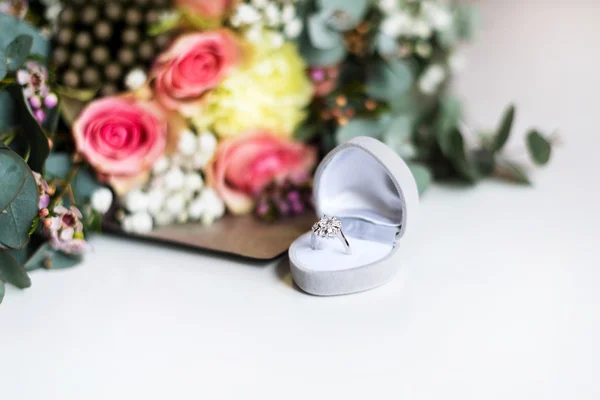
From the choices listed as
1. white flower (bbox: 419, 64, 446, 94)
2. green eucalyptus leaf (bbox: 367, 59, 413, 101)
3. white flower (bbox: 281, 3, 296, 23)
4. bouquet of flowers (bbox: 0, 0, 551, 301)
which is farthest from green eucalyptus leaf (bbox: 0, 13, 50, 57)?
white flower (bbox: 419, 64, 446, 94)

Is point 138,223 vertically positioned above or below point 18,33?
below

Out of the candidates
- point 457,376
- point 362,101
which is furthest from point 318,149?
point 457,376

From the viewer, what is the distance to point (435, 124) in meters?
1.09

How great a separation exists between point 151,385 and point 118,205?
1.20 ft

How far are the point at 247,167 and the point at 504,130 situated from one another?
0.42 meters

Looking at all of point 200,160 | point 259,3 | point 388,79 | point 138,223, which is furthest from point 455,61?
point 138,223

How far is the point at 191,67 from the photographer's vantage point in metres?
0.82

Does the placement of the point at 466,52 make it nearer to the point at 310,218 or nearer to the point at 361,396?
the point at 310,218

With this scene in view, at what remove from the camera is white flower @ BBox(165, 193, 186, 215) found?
0.84 meters

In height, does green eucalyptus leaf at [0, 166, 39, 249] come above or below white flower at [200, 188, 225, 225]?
above

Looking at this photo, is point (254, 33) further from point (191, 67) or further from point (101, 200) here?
point (101, 200)

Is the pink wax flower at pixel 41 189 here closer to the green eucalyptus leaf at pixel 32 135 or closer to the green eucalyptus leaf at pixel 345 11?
the green eucalyptus leaf at pixel 32 135

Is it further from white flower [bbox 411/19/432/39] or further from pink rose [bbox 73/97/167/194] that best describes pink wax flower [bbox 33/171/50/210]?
white flower [bbox 411/19/432/39]

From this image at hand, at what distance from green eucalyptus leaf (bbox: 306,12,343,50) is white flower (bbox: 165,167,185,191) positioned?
0.86ft
